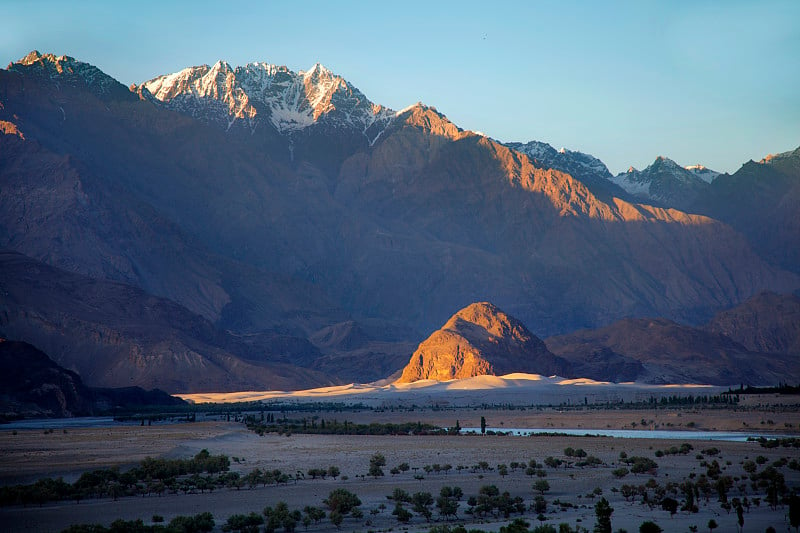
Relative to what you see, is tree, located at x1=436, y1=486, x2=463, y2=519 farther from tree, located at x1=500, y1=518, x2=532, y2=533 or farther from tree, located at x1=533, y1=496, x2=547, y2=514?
tree, located at x1=500, y1=518, x2=532, y2=533

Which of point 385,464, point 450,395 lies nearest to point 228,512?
point 385,464

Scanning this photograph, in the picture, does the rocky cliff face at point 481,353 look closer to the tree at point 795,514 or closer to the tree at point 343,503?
the tree at point 343,503

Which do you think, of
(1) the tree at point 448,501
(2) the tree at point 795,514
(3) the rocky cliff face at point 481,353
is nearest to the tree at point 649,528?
(2) the tree at point 795,514

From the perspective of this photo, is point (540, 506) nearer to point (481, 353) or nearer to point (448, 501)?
point (448, 501)

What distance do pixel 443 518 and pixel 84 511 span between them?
1570 cm

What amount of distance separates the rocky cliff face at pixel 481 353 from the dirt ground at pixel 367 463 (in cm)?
7683

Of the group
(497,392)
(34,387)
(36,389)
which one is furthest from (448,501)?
(497,392)

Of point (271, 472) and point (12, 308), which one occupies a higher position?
point (12, 308)

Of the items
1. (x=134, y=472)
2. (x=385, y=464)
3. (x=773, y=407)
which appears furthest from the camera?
(x=773, y=407)

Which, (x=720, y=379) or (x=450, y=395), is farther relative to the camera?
(x=720, y=379)

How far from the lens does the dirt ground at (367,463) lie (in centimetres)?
4128

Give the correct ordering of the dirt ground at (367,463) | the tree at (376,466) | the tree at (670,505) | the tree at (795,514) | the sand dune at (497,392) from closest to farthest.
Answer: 1. the tree at (795,514)
2. the tree at (670,505)
3. the dirt ground at (367,463)
4. the tree at (376,466)
5. the sand dune at (497,392)

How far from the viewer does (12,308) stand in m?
188

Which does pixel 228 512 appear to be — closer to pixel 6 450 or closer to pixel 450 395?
pixel 6 450
